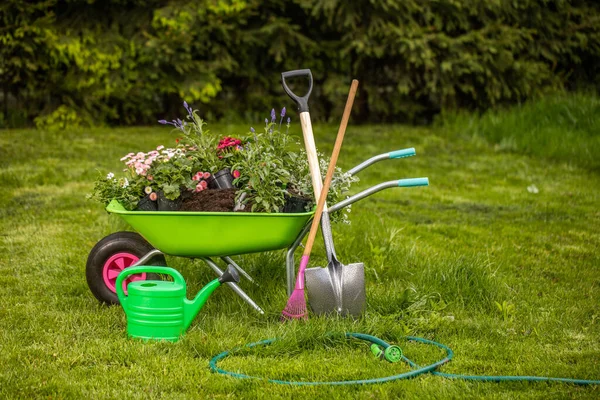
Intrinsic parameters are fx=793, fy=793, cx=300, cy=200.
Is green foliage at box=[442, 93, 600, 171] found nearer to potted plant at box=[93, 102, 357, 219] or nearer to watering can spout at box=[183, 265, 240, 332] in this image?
potted plant at box=[93, 102, 357, 219]

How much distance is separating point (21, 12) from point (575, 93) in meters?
6.28

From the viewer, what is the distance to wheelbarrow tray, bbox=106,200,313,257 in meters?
3.11

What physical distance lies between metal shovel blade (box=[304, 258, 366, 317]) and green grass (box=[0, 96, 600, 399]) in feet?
0.28

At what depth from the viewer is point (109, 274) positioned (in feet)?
11.6

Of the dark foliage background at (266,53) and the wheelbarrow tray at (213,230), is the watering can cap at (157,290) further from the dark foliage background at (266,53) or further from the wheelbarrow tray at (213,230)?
the dark foliage background at (266,53)

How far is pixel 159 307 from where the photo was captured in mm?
3068

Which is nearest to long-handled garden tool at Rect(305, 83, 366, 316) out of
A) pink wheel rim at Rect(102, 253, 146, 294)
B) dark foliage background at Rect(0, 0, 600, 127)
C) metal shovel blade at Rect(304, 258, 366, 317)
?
metal shovel blade at Rect(304, 258, 366, 317)

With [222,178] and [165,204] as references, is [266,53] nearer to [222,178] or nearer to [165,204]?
[222,178]

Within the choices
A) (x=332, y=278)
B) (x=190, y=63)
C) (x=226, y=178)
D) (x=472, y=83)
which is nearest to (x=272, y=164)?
(x=226, y=178)

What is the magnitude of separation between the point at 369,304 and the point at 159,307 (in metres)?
0.99

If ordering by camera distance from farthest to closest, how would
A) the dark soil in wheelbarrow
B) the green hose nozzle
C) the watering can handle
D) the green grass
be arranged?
the dark soil in wheelbarrow → the watering can handle → the green hose nozzle → the green grass

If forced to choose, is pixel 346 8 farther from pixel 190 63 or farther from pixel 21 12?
pixel 21 12

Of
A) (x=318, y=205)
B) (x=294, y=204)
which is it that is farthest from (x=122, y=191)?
(x=318, y=205)

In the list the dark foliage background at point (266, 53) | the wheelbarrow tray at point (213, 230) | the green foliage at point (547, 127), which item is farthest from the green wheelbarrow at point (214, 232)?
the dark foliage background at point (266, 53)
